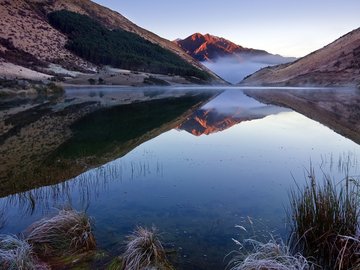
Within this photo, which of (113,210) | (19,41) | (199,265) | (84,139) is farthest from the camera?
(19,41)

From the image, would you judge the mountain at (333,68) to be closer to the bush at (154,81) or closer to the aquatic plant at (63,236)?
the bush at (154,81)

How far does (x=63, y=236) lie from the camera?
753 cm

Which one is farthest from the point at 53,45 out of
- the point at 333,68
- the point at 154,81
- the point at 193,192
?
the point at 193,192

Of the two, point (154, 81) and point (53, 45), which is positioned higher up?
point (53, 45)

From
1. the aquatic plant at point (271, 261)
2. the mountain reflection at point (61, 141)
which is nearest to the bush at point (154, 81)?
the mountain reflection at point (61, 141)

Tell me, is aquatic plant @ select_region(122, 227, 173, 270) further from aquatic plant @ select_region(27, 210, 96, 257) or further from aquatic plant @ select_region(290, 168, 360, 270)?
aquatic plant @ select_region(290, 168, 360, 270)

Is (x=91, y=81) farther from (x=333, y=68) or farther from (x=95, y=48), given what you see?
(x=333, y=68)

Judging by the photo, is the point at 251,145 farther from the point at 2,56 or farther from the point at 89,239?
the point at 2,56

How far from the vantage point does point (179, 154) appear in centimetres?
1853

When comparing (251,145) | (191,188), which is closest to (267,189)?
(191,188)

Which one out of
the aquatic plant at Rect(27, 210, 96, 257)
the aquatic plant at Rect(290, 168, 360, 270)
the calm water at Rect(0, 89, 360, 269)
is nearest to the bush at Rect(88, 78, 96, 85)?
the calm water at Rect(0, 89, 360, 269)

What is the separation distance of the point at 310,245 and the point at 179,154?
11.7 metres

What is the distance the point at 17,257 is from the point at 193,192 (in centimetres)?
663

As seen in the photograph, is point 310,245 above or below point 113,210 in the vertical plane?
above
